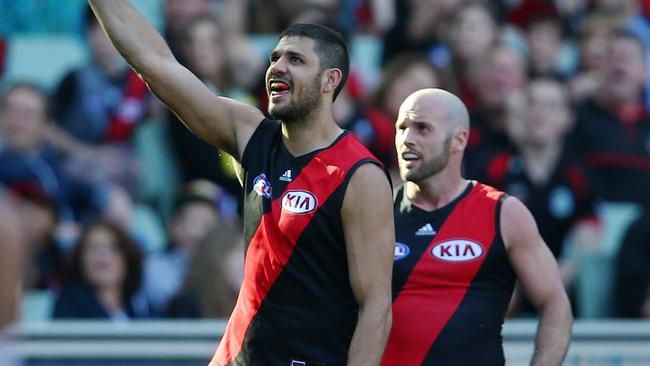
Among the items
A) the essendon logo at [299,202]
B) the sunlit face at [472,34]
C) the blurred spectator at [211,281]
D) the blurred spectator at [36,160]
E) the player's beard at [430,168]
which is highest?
the sunlit face at [472,34]

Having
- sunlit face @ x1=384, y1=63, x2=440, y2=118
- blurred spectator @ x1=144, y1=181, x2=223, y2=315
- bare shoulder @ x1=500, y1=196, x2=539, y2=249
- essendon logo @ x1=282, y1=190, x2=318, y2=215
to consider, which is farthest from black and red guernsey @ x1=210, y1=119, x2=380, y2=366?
sunlit face @ x1=384, y1=63, x2=440, y2=118

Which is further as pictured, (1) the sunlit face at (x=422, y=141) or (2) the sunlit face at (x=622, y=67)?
(2) the sunlit face at (x=622, y=67)

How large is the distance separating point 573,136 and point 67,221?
3.87 m

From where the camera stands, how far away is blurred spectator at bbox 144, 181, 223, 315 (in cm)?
979

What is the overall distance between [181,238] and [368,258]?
14.3 feet

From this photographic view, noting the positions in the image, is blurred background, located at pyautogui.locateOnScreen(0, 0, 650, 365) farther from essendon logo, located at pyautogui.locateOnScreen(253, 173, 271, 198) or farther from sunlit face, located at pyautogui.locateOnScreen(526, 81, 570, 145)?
essendon logo, located at pyautogui.locateOnScreen(253, 173, 271, 198)

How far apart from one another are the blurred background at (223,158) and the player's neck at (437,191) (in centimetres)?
195

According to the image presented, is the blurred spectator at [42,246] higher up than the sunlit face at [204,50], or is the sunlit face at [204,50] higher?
the sunlit face at [204,50]

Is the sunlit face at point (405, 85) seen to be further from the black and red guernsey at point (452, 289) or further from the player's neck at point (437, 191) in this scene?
the black and red guernsey at point (452, 289)

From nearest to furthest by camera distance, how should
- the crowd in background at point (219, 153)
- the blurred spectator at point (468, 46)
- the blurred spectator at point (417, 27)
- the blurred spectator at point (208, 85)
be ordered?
the crowd in background at point (219, 153), the blurred spectator at point (208, 85), the blurred spectator at point (468, 46), the blurred spectator at point (417, 27)

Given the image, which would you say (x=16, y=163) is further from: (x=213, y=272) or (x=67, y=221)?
(x=213, y=272)

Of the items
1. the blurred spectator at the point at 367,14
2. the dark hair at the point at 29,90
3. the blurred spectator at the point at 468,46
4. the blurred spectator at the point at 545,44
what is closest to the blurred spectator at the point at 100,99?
the dark hair at the point at 29,90

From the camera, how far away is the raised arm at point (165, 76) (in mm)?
5980

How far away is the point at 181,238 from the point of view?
10023 millimetres
